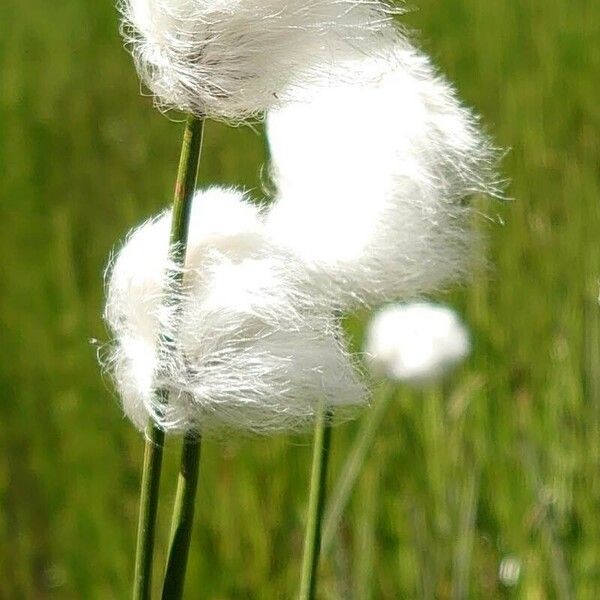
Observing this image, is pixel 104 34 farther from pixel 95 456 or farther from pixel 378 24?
pixel 378 24

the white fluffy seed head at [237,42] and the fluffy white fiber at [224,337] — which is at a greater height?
the white fluffy seed head at [237,42]

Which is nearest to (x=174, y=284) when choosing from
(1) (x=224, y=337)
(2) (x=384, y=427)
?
(1) (x=224, y=337)

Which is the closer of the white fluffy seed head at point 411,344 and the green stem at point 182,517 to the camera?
the green stem at point 182,517

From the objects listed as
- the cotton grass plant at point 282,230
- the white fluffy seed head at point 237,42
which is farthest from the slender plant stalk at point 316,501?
the white fluffy seed head at point 237,42

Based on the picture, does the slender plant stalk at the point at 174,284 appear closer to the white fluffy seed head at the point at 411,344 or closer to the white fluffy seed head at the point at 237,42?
the white fluffy seed head at the point at 237,42

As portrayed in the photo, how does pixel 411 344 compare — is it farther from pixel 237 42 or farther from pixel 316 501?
pixel 237 42

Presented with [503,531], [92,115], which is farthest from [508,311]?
[92,115]
